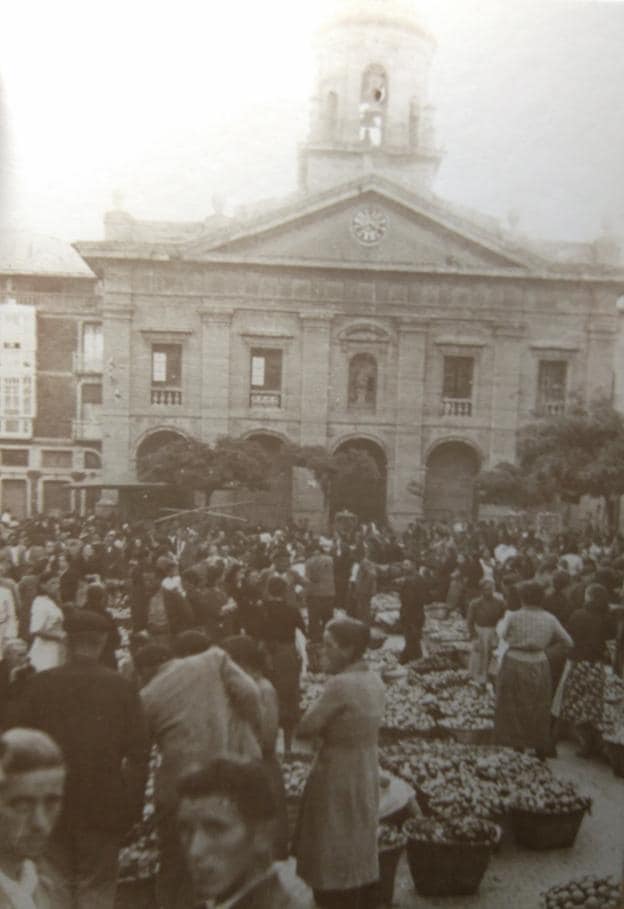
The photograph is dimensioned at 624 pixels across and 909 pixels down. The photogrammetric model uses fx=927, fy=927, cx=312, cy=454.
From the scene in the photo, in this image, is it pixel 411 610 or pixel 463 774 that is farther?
pixel 411 610

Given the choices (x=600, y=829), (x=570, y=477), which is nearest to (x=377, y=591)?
(x=570, y=477)

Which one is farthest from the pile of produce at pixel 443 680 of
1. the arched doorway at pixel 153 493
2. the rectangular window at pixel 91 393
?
the rectangular window at pixel 91 393

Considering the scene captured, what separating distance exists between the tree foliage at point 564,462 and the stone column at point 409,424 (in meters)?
0.41

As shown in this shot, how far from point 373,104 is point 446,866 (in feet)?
14.5

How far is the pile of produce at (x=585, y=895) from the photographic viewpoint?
446cm

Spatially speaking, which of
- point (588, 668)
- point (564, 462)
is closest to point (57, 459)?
point (564, 462)

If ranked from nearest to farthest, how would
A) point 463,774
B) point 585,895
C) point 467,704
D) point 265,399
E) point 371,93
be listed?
point 585,895 → point 463,774 → point 265,399 → point 467,704 → point 371,93

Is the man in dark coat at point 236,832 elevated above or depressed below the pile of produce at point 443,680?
above

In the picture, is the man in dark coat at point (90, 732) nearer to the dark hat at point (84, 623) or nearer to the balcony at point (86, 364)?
the dark hat at point (84, 623)

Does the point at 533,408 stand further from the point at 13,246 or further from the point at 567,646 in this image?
the point at 13,246

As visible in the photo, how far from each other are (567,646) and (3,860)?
334 cm

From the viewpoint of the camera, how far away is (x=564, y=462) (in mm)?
5477

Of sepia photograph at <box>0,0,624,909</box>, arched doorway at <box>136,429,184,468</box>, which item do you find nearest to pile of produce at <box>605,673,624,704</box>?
sepia photograph at <box>0,0,624,909</box>

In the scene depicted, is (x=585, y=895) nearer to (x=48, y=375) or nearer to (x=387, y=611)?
(x=387, y=611)
